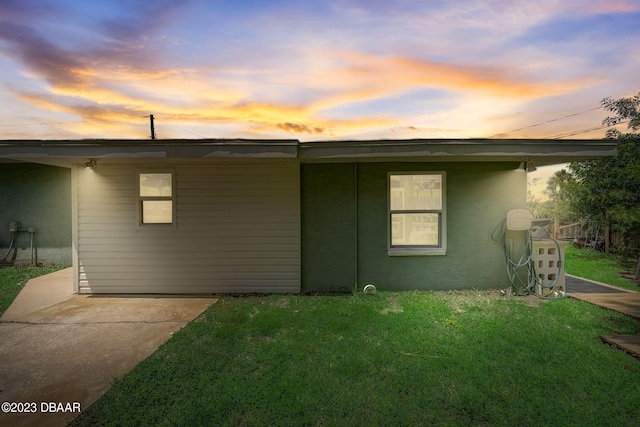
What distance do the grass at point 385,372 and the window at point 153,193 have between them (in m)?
2.58

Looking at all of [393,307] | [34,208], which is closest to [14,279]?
[34,208]

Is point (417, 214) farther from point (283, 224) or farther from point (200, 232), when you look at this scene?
point (200, 232)

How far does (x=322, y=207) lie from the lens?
18.2 feet

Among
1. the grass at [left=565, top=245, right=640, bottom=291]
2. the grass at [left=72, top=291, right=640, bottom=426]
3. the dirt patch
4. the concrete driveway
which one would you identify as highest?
the grass at [left=72, top=291, right=640, bottom=426]

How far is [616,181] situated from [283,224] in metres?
10.4

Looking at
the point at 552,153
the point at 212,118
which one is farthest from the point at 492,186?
the point at 212,118

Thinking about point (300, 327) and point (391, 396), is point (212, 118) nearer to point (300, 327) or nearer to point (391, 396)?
point (300, 327)

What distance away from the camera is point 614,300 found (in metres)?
4.90

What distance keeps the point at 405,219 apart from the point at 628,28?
8.10 metres

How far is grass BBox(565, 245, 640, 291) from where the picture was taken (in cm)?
638

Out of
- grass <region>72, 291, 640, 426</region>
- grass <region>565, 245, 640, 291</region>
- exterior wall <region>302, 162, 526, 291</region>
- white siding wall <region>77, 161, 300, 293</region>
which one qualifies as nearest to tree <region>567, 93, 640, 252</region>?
grass <region>565, 245, 640, 291</region>

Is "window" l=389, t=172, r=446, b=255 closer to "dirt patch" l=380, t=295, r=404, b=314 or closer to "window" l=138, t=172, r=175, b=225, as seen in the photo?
"dirt patch" l=380, t=295, r=404, b=314

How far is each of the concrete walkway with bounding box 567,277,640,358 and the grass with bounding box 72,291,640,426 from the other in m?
0.18

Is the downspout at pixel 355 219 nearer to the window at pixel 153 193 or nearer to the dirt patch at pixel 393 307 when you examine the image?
the dirt patch at pixel 393 307
